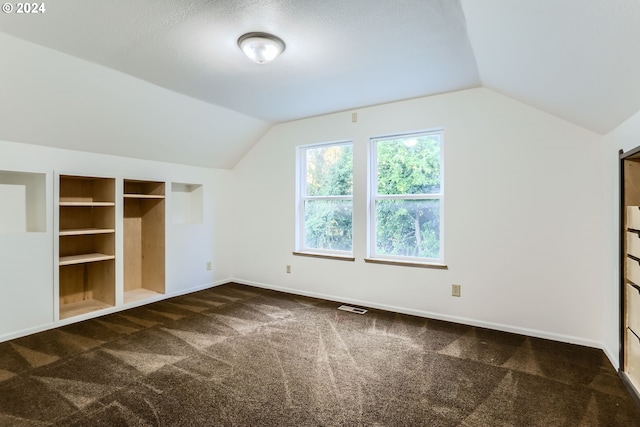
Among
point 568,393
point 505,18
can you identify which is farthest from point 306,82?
point 568,393

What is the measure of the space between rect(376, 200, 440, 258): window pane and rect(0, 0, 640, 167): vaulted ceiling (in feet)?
4.14

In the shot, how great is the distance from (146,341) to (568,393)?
3335mm

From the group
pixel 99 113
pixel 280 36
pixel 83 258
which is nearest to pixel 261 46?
pixel 280 36

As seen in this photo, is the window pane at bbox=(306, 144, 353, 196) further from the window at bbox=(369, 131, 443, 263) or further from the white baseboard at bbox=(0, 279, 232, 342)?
the white baseboard at bbox=(0, 279, 232, 342)

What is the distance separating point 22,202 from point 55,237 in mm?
583

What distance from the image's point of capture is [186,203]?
488cm

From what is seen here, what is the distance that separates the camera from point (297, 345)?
111 inches

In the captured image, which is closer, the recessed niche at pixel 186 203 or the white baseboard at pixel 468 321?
the white baseboard at pixel 468 321

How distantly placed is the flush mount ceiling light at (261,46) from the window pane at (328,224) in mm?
2182

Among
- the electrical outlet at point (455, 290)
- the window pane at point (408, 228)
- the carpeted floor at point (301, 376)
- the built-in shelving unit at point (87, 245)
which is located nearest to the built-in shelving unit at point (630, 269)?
the carpeted floor at point (301, 376)

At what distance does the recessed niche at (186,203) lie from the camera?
473 cm

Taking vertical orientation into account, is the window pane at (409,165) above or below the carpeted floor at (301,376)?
above

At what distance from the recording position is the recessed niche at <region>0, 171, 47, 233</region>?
10.5 ft

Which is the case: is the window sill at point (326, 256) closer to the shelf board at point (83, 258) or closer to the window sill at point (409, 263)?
the window sill at point (409, 263)
